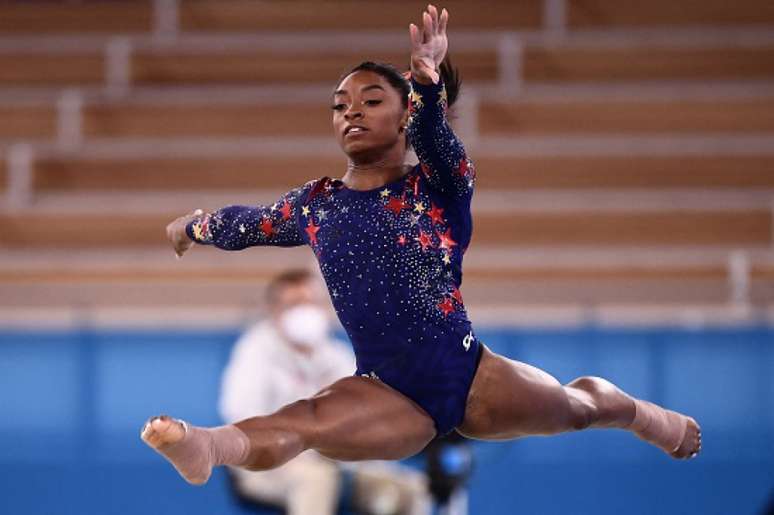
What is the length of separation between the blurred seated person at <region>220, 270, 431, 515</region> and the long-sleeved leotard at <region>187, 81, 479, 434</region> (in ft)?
5.58

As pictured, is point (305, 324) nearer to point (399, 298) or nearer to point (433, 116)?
point (399, 298)

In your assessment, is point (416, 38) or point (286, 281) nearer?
point (416, 38)

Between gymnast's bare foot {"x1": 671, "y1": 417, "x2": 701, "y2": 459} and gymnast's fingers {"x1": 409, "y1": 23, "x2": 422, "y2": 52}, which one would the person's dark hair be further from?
gymnast's fingers {"x1": 409, "y1": 23, "x2": 422, "y2": 52}

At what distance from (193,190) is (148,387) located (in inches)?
52.7

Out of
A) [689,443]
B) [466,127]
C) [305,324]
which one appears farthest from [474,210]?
[689,443]

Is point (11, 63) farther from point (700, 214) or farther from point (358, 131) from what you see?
point (358, 131)

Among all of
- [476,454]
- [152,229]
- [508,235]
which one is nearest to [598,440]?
[476,454]

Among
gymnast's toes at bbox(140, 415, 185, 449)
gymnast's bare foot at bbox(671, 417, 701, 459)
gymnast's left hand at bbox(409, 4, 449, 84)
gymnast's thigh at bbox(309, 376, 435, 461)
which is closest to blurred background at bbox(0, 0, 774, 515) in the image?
gymnast's bare foot at bbox(671, 417, 701, 459)

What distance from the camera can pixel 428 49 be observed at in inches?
97.7

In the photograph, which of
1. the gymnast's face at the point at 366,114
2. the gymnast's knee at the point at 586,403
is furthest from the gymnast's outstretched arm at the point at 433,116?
the gymnast's knee at the point at 586,403

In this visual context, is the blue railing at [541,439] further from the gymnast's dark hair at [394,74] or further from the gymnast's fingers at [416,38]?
the gymnast's fingers at [416,38]

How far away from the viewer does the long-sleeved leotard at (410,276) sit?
8.70ft

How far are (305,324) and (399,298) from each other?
1.87 m

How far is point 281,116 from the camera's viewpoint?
5832 mm
